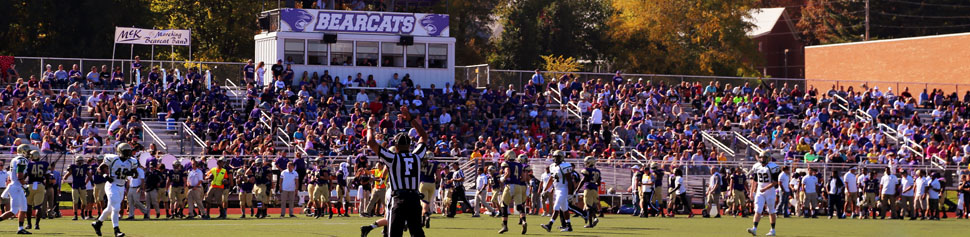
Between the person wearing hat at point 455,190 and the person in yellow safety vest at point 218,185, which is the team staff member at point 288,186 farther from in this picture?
the person wearing hat at point 455,190

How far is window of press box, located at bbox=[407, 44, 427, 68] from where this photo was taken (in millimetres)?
44594

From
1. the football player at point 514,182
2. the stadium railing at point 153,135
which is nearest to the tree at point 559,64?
the stadium railing at point 153,135

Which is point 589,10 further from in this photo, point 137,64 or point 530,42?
point 137,64

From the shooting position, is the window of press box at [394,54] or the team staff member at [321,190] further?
the window of press box at [394,54]

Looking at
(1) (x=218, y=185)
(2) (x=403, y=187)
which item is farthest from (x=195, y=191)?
(2) (x=403, y=187)

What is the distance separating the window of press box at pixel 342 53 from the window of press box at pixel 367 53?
0.79ft

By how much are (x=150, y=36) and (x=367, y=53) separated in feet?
23.0

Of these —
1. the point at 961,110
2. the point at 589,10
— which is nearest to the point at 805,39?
the point at 589,10

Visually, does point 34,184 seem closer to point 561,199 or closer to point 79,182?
point 79,182

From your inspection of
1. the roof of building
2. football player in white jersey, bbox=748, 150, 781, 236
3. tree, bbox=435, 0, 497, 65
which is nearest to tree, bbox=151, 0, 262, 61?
tree, bbox=435, 0, 497, 65

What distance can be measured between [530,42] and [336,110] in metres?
29.8

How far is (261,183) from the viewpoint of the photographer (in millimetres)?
29406

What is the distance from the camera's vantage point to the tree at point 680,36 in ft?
228

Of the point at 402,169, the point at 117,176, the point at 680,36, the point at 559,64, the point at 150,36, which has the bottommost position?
the point at 117,176
